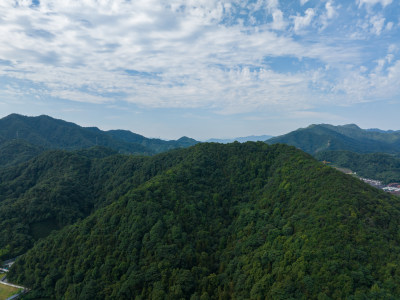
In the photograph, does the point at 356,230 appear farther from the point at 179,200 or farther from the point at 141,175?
the point at 141,175

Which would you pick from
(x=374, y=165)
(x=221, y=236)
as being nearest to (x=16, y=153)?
(x=221, y=236)

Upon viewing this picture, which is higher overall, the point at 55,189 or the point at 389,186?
the point at 55,189

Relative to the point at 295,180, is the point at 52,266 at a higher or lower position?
lower

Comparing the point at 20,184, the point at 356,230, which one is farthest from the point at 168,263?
the point at 20,184

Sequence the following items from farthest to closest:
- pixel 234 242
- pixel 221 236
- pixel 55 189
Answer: pixel 55 189, pixel 221 236, pixel 234 242

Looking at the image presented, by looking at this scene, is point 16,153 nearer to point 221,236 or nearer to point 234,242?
point 221,236

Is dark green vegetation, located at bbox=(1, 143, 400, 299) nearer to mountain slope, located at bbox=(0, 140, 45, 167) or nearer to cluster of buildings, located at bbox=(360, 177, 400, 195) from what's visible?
mountain slope, located at bbox=(0, 140, 45, 167)

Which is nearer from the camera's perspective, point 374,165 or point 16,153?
point 16,153
